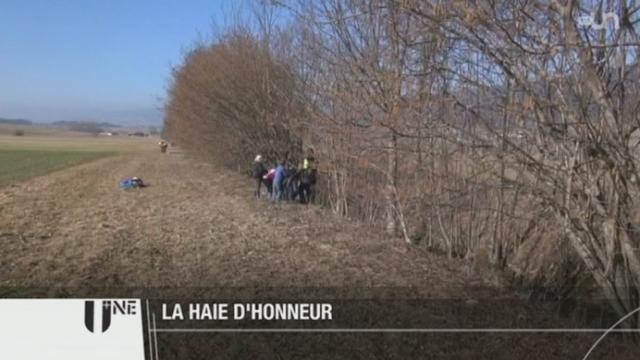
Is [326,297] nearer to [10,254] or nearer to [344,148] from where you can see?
[10,254]

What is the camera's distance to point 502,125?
798 cm

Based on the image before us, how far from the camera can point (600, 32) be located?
6301 millimetres

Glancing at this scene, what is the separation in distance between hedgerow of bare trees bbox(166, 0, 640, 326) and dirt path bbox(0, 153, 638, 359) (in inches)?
38.9

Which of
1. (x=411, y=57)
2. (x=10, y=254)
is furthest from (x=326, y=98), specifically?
(x=10, y=254)

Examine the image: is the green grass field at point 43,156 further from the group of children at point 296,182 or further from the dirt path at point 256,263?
the dirt path at point 256,263

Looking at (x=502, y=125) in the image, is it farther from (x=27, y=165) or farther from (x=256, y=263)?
(x=27, y=165)

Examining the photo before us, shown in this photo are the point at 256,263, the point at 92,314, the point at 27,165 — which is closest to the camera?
the point at 92,314

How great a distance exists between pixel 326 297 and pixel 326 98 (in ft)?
24.6

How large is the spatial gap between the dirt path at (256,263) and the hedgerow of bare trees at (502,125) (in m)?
0.99

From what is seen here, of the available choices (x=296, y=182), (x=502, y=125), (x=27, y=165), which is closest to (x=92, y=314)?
(x=502, y=125)

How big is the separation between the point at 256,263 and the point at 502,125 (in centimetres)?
323

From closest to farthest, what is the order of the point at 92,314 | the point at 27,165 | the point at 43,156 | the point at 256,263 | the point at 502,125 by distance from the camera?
Result: 1. the point at 92,314
2. the point at 502,125
3. the point at 256,263
4. the point at 27,165
5. the point at 43,156

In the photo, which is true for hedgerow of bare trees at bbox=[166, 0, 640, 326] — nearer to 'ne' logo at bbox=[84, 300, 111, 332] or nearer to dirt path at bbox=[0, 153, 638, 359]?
dirt path at bbox=[0, 153, 638, 359]

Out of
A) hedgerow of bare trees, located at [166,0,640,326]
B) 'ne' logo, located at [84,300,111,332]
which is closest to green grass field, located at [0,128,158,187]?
hedgerow of bare trees, located at [166,0,640,326]
